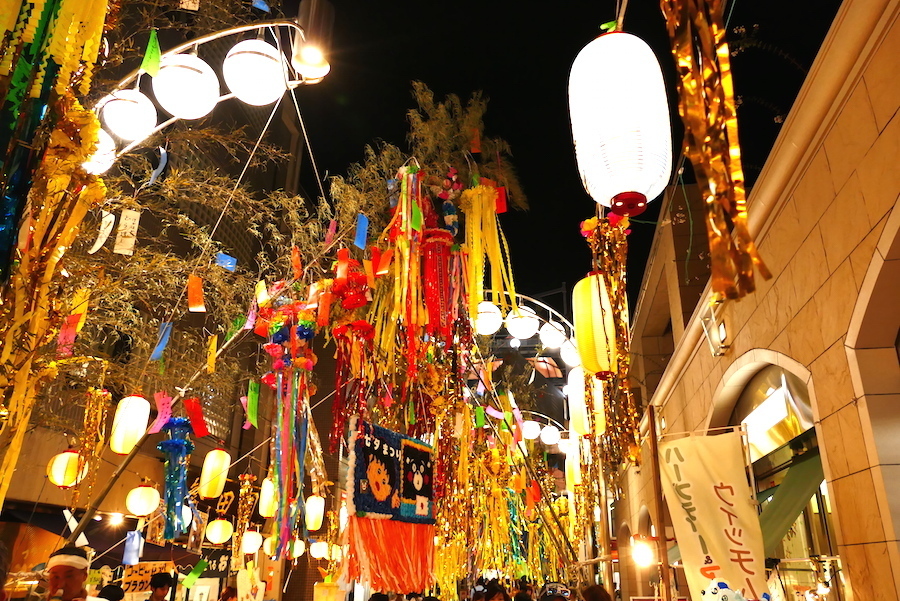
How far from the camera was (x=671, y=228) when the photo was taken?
415 inches

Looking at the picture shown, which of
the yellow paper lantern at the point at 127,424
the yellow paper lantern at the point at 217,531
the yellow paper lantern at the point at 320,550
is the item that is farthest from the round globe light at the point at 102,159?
the yellow paper lantern at the point at 320,550

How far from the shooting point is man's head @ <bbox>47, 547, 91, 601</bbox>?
390 cm

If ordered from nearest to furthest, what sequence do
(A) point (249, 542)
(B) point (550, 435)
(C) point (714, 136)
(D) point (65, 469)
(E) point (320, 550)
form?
(C) point (714, 136), (D) point (65, 469), (A) point (249, 542), (E) point (320, 550), (B) point (550, 435)

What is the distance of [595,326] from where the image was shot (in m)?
7.19

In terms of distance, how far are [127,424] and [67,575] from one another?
4.42 m

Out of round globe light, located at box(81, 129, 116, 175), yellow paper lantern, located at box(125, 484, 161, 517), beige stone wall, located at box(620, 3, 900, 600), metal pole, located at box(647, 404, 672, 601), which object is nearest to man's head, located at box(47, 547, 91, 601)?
round globe light, located at box(81, 129, 116, 175)

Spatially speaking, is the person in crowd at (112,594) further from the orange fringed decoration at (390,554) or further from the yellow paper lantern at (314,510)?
the yellow paper lantern at (314,510)

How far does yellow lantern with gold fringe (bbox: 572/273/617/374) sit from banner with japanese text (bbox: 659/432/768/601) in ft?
4.68

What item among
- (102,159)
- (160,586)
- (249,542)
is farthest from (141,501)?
(102,159)

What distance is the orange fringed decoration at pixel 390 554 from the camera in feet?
16.2

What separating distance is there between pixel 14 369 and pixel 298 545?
13.0 m

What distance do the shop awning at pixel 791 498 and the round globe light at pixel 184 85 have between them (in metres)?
5.83

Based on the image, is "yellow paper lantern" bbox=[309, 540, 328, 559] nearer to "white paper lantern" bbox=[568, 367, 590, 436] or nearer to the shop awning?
"white paper lantern" bbox=[568, 367, 590, 436]

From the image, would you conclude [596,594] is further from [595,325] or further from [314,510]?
[314,510]
